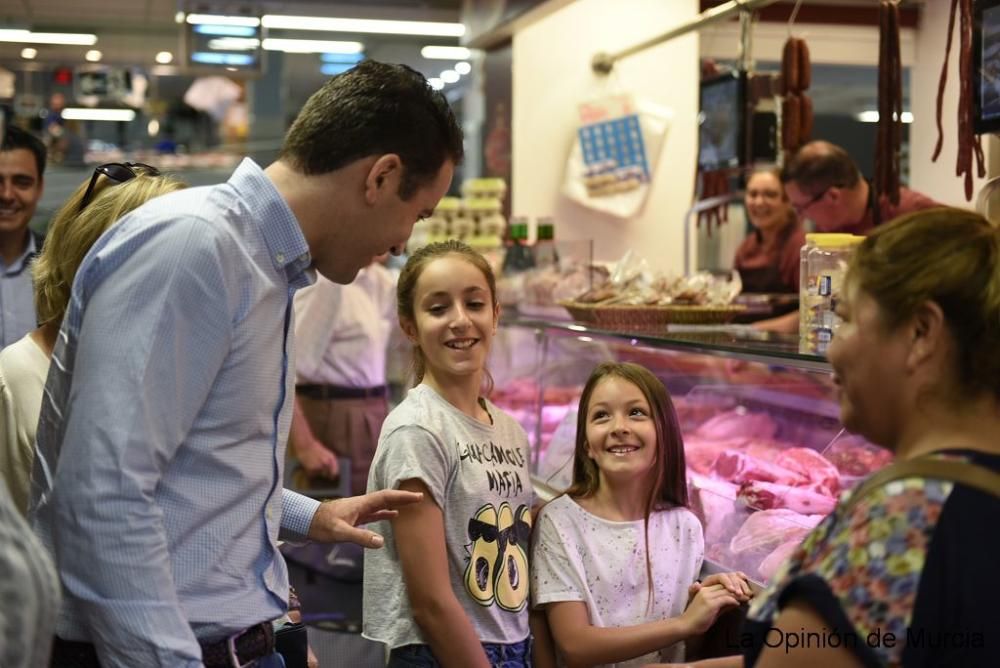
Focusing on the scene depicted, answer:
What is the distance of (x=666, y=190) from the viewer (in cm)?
752

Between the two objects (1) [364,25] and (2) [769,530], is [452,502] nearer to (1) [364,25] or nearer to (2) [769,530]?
(2) [769,530]

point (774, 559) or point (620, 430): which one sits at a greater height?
point (620, 430)

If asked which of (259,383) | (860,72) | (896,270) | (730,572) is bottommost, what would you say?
(730,572)

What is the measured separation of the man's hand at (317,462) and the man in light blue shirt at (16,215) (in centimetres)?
174

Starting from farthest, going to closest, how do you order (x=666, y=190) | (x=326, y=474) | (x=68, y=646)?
(x=666, y=190) → (x=326, y=474) → (x=68, y=646)

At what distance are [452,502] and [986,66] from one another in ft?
7.51

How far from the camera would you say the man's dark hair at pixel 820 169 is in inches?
228

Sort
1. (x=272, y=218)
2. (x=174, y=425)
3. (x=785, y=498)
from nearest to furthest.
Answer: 1. (x=174, y=425)
2. (x=272, y=218)
3. (x=785, y=498)

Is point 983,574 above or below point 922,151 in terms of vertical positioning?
below

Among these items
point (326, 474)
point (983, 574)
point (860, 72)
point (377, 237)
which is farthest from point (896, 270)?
point (860, 72)

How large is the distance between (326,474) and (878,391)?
4.95 metres

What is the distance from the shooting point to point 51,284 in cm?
241

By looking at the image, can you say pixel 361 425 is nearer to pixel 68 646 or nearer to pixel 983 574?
pixel 68 646

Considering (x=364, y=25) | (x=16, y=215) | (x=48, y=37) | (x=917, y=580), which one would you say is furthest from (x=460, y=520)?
(x=48, y=37)
